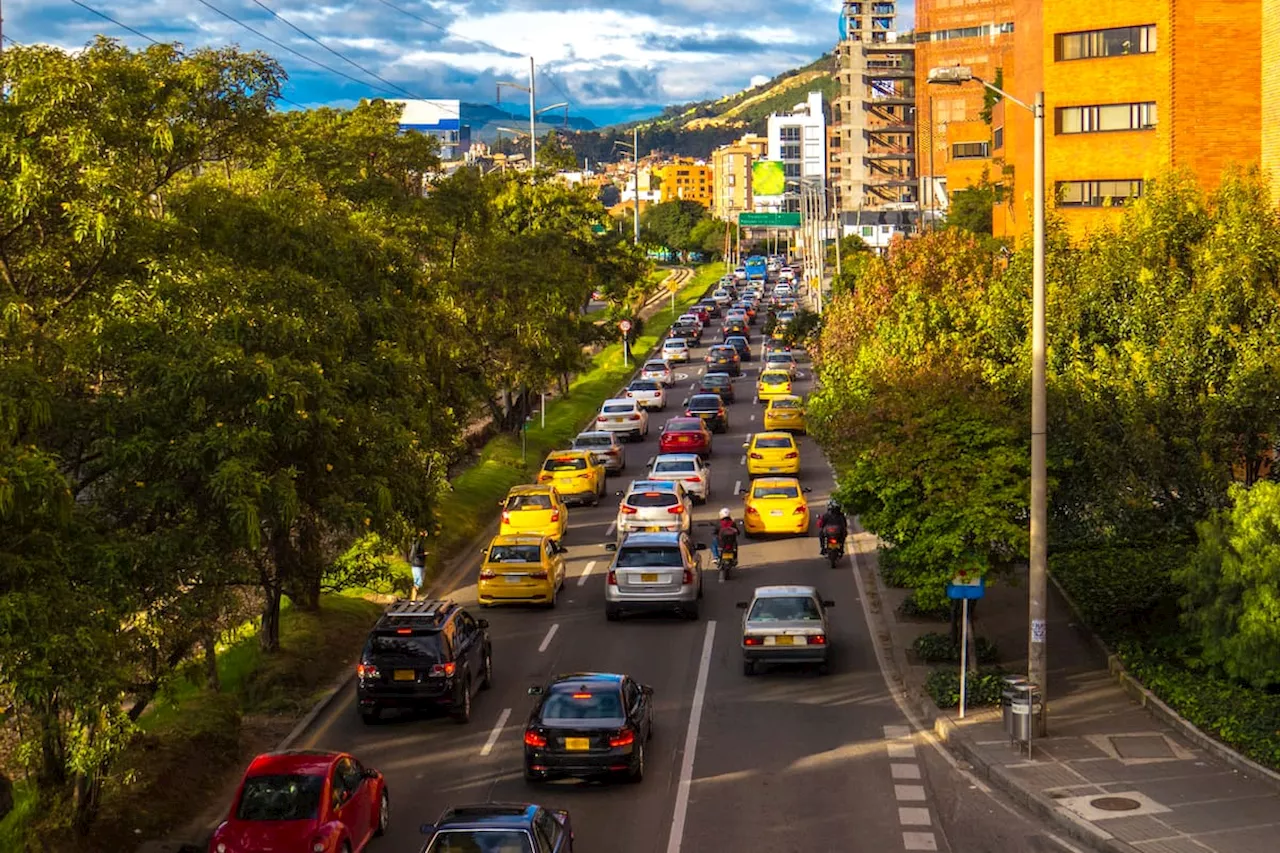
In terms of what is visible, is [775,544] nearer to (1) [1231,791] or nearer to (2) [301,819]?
(1) [1231,791]

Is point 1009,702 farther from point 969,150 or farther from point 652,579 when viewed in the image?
point 969,150

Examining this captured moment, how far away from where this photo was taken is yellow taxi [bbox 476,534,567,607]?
3038 cm

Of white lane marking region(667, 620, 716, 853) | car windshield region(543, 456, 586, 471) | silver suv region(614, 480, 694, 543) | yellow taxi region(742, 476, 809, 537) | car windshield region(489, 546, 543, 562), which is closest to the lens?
white lane marking region(667, 620, 716, 853)

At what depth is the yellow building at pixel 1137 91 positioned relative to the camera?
4356 cm

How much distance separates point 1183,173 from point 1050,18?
70.6ft

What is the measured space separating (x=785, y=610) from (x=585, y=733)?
7097 millimetres

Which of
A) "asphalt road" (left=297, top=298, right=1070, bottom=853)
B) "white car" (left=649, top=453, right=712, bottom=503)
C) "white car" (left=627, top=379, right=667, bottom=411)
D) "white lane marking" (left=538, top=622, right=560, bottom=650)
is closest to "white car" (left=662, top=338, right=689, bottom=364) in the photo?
"white car" (left=627, top=379, right=667, bottom=411)

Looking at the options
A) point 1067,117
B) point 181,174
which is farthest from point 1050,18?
point 181,174

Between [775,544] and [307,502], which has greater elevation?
[307,502]

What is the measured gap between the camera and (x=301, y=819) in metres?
15.8

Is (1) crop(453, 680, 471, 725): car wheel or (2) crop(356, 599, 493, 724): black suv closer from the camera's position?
(2) crop(356, 599, 493, 724): black suv

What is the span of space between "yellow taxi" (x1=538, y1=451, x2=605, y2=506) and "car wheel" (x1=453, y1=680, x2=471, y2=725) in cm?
2022

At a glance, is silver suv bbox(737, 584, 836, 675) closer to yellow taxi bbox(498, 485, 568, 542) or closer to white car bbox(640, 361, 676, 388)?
yellow taxi bbox(498, 485, 568, 542)

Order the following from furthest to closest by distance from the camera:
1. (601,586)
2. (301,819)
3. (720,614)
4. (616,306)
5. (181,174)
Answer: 1. (616,306)
2. (601,586)
3. (720,614)
4. (181,174)
5. (301,819)
